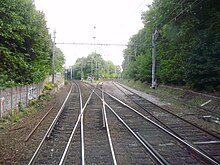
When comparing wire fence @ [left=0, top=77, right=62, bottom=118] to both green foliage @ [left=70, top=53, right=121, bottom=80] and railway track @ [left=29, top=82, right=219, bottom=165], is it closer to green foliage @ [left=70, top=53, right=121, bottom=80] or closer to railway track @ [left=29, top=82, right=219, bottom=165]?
railway track @ [left=29, top=82, right=219, bottom=165]

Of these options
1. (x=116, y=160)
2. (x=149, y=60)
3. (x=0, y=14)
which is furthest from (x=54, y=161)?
(x=149, y=60)

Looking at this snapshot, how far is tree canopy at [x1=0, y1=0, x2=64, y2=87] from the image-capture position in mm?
14195

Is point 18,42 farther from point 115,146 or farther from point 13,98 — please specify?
point 115,146

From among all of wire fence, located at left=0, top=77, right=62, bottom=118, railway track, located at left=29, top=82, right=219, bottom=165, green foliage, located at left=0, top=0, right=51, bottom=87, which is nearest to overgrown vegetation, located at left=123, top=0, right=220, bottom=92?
railway track, located at left=29, top=82, right=219, bottom=165

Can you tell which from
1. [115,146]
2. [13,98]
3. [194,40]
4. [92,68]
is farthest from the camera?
[92,68]

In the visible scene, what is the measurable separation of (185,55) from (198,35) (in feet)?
7.82

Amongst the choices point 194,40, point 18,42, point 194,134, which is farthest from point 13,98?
point 194,40

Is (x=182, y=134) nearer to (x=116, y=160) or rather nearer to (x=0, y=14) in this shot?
(x=116, y=160)

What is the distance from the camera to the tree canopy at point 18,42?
46.6 feet

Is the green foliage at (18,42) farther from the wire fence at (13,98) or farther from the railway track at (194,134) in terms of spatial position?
the railway track at (194,134)

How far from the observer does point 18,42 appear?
675 inches

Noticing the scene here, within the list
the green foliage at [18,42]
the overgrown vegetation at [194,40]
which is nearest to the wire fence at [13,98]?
the green foliage at [18,42]

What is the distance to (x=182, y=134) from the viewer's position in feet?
32.6

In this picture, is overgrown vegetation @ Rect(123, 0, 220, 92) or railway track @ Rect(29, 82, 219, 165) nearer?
railway track @ Rect(29, 82, 219, 165)
